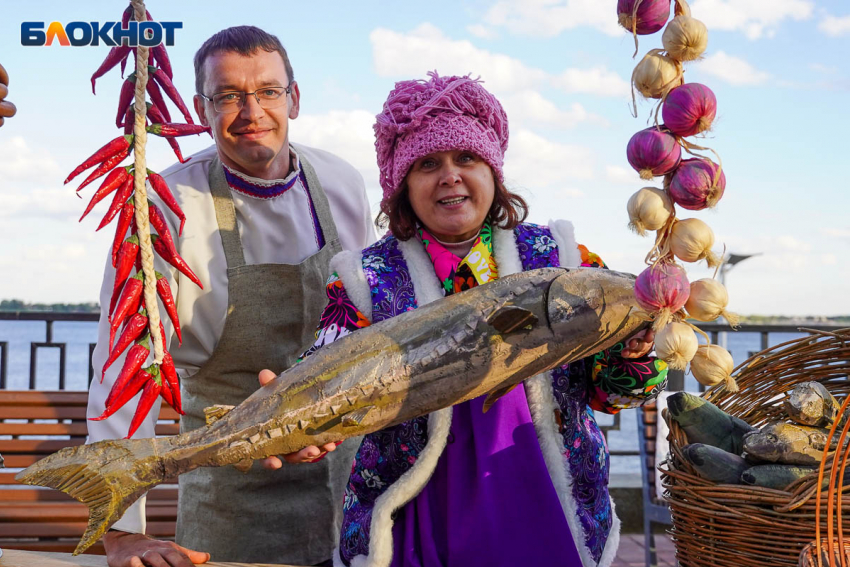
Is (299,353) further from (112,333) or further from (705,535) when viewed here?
(705,535)

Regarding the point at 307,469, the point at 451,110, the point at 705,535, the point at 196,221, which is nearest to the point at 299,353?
the point at 307,469

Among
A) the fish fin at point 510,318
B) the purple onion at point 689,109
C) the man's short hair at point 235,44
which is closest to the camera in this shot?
the purple onion at point 689,109

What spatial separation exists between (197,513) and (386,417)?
1.27m

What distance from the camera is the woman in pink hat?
2.04 m

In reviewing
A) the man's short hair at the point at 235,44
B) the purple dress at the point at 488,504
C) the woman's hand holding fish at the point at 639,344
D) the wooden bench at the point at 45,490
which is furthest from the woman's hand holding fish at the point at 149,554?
the wooden bench at the point at 45,490

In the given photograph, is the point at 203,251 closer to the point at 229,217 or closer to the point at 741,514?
the point at 229,217

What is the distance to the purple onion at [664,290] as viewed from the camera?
56.9 inches

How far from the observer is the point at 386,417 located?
1.90 metres

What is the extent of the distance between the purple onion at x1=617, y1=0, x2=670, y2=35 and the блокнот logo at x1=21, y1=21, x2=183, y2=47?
1.13 m

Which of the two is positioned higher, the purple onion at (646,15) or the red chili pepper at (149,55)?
the red chili pepper at (149,55)

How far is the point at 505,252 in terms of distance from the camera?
7.38 feet

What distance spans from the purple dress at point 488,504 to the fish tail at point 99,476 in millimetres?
688

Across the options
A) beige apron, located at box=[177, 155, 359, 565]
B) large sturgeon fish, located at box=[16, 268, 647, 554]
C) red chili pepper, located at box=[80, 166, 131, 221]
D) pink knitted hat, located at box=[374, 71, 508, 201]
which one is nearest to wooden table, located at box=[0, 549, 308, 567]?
large sturgeon fish, located at box=[16, 268, 647, 554]

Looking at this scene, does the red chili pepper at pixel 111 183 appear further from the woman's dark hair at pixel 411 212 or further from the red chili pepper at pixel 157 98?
the woman's dark hair at pixel 411 212
